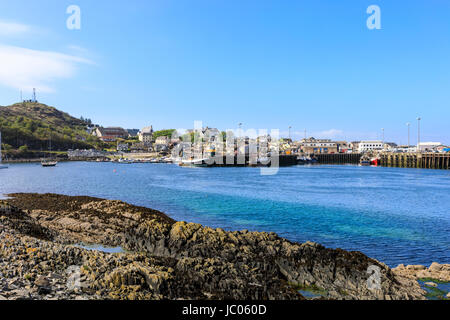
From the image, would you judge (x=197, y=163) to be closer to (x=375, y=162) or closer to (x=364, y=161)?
(x=364, y=161)

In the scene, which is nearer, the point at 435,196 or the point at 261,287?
the point at 261,287

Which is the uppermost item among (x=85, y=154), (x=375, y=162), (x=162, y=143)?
(x=162, y=143)

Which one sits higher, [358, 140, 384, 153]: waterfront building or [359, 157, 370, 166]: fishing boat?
[358, 140, 384, 153]: waterfront building

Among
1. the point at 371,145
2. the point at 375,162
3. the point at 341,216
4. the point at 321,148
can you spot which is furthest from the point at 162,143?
the point at 341,216

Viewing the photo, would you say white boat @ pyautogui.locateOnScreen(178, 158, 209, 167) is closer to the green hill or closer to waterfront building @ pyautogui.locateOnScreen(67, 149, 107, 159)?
waterfront building @ pyautogui.locateOnScreen(67, 149, 107, 159)

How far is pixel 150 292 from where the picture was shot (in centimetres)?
991

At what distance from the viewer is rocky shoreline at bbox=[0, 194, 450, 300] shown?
33.0 ft

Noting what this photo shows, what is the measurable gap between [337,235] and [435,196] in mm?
26374

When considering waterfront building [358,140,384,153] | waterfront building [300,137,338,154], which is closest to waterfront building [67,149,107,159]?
waterfront building [300,137,338,154]

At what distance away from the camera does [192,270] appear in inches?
454
